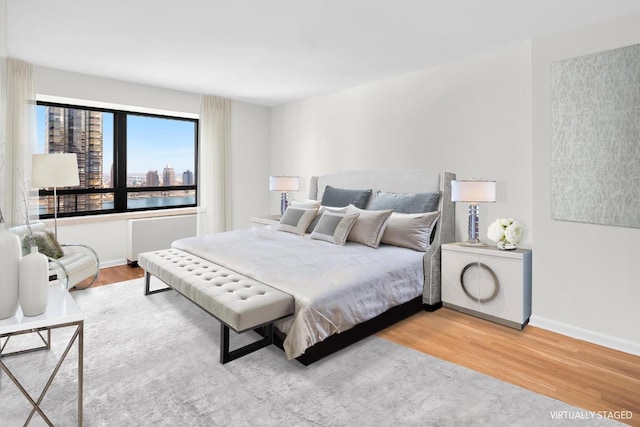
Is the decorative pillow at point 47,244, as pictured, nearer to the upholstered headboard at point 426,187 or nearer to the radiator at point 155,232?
the radiator at point 155,232

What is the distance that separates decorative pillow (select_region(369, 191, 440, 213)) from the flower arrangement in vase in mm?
686

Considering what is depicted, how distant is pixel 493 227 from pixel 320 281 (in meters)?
1.69

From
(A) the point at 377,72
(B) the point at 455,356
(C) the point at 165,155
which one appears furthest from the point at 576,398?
(C) the point at 165,155

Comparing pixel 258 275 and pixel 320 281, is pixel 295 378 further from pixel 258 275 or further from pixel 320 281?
pixel 258 275

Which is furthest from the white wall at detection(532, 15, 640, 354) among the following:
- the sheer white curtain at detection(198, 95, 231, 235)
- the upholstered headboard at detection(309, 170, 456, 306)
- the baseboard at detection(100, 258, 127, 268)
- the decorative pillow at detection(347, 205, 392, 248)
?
the baseboard at detection(100, 258, 127, 268)

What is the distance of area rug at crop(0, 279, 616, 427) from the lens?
186cm

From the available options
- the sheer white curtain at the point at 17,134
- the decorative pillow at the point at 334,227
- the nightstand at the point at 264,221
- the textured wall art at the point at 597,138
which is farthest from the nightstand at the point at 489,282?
the sheer white curtain at the point at 17,134

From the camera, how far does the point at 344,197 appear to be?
179 inches

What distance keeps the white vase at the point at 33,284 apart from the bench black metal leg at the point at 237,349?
1028 mm

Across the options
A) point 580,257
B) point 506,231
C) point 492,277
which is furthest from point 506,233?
point 580,257

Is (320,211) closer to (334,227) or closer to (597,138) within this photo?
(334,227)

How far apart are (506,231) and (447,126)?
52.1 inches

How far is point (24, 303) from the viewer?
1554 millimetres

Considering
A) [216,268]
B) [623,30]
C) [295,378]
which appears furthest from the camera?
[216,268]
